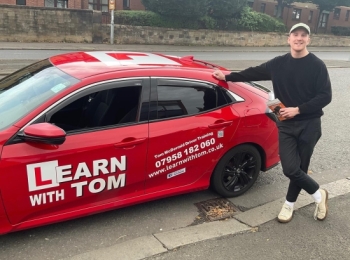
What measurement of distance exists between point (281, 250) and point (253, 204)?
92 cm

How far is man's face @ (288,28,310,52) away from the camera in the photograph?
323 cm

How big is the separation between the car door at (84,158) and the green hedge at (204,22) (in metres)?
24.6

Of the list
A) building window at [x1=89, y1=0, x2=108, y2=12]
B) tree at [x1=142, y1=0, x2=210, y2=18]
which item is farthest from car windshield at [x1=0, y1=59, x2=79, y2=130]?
building window at [x1=89, y1=0, x2=108, y2=12]

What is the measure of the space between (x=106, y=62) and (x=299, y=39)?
179cm

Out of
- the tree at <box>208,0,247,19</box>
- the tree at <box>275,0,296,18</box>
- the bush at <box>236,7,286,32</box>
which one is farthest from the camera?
the tree at <box>275,0,296,18</box>

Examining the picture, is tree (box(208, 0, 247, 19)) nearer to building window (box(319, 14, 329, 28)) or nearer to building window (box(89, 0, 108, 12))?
building window (box(89, 0, 108, 12))

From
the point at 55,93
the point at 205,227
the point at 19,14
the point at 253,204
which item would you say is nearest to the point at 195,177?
the point at 205,227

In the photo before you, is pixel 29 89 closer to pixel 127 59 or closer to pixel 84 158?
pixel 84 158

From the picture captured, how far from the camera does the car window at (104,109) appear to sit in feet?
10.5

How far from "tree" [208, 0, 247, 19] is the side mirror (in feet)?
94.3

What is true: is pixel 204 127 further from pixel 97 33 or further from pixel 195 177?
pixel 97 33

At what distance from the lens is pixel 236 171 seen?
160 inches

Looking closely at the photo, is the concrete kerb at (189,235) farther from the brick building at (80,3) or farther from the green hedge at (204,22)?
the brick building at (80,3)

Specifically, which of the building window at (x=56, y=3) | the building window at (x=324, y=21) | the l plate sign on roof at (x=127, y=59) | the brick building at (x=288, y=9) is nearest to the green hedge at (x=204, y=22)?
the brick building at (x=288, y=9)
